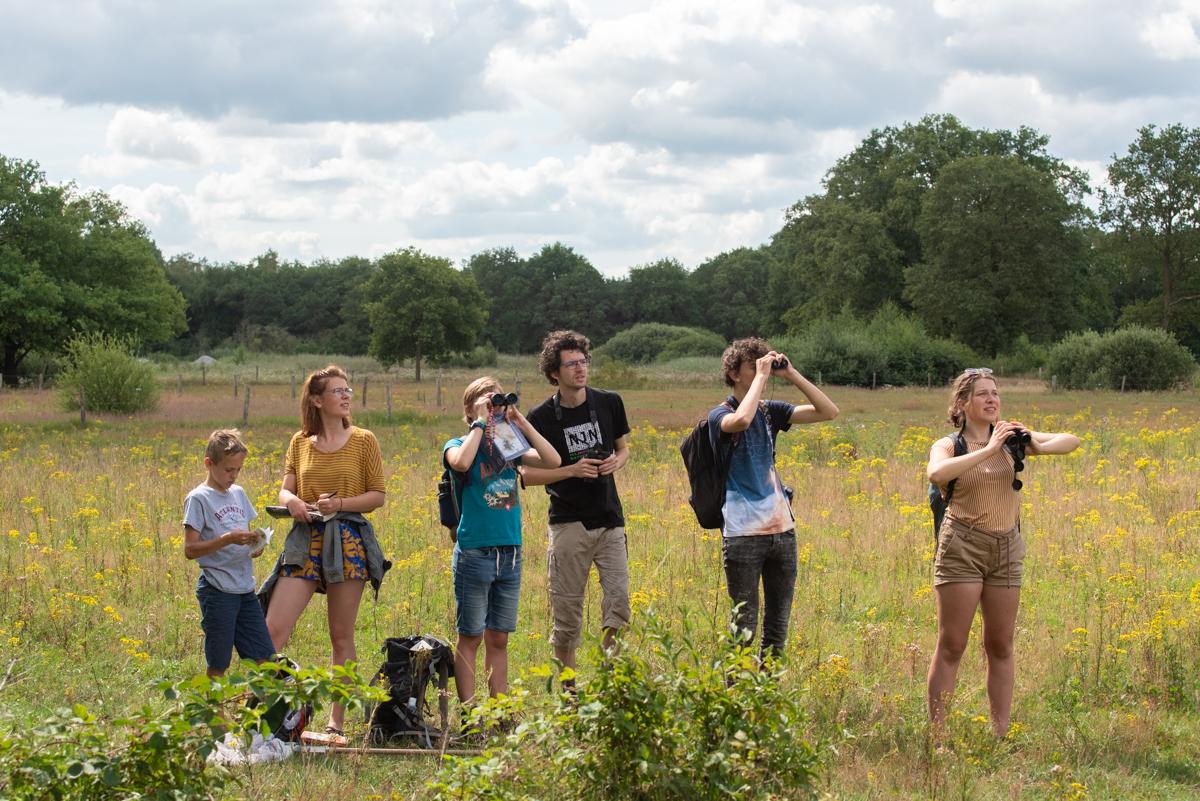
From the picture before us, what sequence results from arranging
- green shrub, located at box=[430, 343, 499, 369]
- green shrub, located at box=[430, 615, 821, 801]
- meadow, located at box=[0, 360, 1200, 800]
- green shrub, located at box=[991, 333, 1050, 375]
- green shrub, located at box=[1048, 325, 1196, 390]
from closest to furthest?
green shrub, located at box=[430, 615, 821, 801]
meadow, located at box=[0, 360, 1200, 800]
green shrub, located at box=[1048, 325, 1196, 390]
green shrub, located at box=[991, 333, 1050, 375]
green shrub, located at box=[430, 343, 499, 369]

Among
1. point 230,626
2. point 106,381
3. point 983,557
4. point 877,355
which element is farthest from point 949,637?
point 877,355

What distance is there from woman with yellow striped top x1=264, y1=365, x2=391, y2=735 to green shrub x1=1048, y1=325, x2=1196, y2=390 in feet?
149

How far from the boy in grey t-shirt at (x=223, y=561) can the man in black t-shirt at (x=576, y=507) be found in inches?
57.7

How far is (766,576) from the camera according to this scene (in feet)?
19.6

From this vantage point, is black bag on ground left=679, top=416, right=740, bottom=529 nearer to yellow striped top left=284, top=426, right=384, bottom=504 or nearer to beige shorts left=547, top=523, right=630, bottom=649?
beige shorts left=547, top=523, right=630, bottom=649

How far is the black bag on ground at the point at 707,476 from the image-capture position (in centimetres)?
598

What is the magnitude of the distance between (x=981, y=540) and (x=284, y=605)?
3451mm

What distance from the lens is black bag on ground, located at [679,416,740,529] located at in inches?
235

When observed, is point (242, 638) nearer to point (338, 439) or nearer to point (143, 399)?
point (338, 439)

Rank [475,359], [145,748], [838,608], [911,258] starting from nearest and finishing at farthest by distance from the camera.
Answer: [145,748], [838,608], [911,258], [475,359]

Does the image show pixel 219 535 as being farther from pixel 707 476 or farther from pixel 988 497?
pixel 988 497

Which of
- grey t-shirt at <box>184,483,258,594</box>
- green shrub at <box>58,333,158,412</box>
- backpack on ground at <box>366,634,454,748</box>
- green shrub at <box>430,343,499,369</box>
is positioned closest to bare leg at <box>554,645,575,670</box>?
backpack on ground at <box>366,634,454,748</box>

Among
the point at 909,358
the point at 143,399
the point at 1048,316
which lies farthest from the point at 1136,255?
the point at 143,399

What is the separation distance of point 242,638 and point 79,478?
29.9 ft
